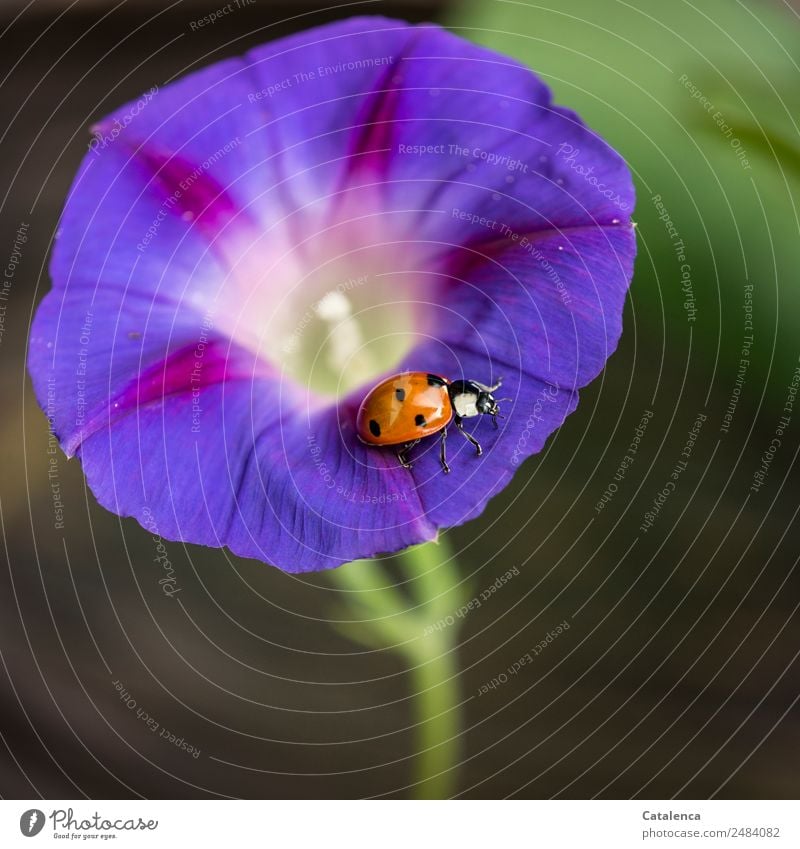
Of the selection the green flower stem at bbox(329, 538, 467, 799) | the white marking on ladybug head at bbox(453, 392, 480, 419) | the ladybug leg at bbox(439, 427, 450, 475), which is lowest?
the green flower stem at bbox(329, 538, 467, 799)

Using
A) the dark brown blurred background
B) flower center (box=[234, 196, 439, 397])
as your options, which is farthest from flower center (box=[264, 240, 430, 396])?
the dark brown blurred background

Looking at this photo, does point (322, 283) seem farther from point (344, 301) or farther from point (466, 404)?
point (466, 404)

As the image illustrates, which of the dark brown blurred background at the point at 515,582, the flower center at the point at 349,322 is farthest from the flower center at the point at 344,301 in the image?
the dark brown blurred background at the point at 515,582

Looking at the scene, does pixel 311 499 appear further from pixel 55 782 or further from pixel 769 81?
pixel 769 81

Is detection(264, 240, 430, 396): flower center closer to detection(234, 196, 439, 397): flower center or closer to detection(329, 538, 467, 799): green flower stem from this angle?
detection(234, 196, 439, 397): flower center

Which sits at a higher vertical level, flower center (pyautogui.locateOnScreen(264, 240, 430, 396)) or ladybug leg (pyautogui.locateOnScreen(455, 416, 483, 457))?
flower center (pyautogui.locateOnScreen(264, 240, 430, 396))

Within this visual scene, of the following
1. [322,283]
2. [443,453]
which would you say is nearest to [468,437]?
[443,453]
